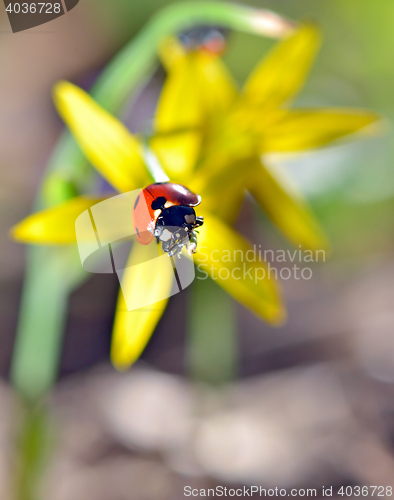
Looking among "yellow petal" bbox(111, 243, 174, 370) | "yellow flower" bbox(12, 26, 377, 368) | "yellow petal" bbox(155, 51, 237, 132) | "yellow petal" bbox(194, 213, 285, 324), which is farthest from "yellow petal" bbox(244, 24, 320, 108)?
"yellow petal" bbox(111, 243, 174, 370)

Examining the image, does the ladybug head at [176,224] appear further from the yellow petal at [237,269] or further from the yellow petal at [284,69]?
the yellow petal at [284,69]

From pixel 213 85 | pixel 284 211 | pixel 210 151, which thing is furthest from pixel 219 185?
pixel 213 85

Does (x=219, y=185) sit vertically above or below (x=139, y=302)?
above

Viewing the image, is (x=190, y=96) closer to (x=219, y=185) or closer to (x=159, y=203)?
(x=219, y=185)

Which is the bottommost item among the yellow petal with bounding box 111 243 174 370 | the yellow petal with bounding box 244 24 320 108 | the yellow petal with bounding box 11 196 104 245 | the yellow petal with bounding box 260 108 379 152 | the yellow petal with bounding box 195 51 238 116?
the yellow petal with bounding box 111 243 174 370

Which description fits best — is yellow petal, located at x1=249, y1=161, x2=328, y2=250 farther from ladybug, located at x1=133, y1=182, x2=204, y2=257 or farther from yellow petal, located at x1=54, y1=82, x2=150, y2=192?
ladybug, located at x1=133, y1=182, x2=204, y2=257

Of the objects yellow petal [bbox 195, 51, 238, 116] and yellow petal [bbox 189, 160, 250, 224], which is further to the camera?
yellow petal [bbox 195, 51, 238, 116]
